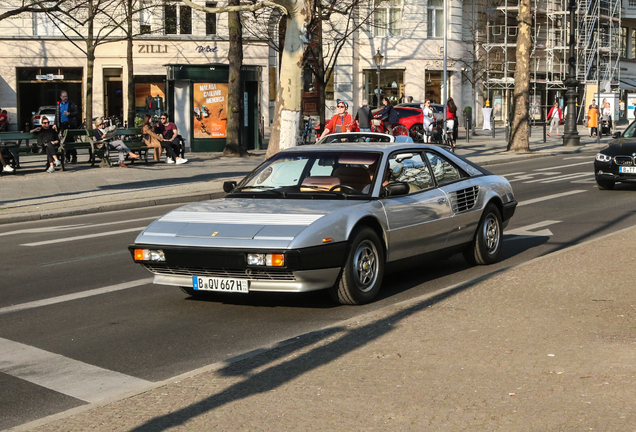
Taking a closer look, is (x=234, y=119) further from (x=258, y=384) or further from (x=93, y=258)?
(x=258, y=384)

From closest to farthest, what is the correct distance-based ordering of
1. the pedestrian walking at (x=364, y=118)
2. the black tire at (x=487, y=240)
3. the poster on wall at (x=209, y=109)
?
the black tire at (x=487, y=240)
the pedestrian walking at (x=364, y=118)
the poster on wall at (x=209, y=109)

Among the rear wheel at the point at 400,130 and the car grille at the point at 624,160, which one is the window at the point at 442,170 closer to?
the car grille at the point at 624,160

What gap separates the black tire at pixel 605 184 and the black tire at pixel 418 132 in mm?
15726

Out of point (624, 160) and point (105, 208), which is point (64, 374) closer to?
point (105, 208)

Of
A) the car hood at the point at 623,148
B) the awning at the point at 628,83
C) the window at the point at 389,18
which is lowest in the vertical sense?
the car hood at the point at 623,148

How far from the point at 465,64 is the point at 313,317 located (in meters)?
50.2

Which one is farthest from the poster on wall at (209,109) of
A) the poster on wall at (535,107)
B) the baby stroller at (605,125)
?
the poster on wall at (535,107)

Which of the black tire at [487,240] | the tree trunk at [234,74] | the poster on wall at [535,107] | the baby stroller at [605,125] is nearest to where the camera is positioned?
the black tire at [487,240]

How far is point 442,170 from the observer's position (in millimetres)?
9531

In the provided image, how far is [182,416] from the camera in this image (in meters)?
4.71

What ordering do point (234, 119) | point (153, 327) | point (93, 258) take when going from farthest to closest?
point (234, 119) → point (93, 258) → point (153, 327)

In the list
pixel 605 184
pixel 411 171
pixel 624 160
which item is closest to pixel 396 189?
pixel 411 171

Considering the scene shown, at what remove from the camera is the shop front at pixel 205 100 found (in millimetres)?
29359

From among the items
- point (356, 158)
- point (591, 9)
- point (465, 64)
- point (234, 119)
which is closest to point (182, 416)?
point (356, 158)
